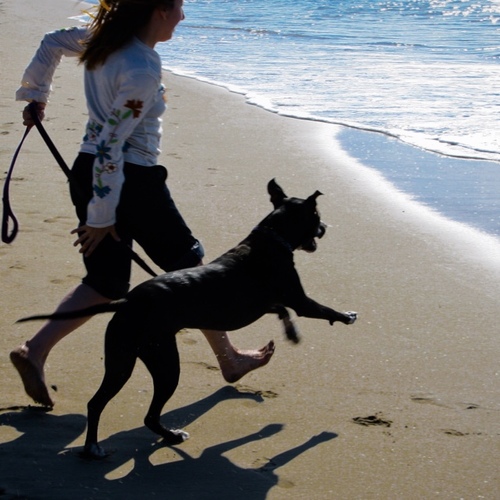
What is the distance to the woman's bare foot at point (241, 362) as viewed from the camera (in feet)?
12.5

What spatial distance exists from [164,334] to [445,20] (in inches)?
715

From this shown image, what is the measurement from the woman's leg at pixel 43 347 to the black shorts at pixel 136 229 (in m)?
0.06

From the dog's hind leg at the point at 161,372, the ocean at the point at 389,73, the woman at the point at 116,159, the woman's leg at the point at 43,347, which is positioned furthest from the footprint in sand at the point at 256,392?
the ocean at the point at 389,73

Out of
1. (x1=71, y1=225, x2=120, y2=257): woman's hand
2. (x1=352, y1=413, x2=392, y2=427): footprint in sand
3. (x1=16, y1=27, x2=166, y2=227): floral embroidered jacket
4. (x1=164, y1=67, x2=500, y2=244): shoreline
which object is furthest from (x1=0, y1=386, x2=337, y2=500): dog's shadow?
(x1=164, y1=67, x2=500, y2=244): shoreline

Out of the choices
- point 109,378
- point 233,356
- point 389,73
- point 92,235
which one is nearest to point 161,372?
point 109,378

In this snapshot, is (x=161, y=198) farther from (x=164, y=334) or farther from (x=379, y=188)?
(x=379, y=188)

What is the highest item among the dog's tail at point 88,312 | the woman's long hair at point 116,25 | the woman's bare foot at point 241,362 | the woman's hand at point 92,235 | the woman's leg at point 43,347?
the woman's long hair at point 116,25

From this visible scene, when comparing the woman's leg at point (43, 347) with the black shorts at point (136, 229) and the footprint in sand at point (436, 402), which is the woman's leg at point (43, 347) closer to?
the black shorts at point (136, 229)

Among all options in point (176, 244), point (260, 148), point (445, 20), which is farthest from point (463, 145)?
point (445, 20)

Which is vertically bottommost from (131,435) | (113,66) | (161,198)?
(131,435)

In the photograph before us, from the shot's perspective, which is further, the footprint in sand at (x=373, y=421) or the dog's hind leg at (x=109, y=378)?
the footprint in sand at (x=373, y=421)

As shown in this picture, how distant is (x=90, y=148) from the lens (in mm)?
3441

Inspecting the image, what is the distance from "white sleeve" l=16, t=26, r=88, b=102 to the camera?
3.63 metres

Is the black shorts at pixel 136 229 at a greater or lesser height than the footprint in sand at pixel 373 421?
greater
